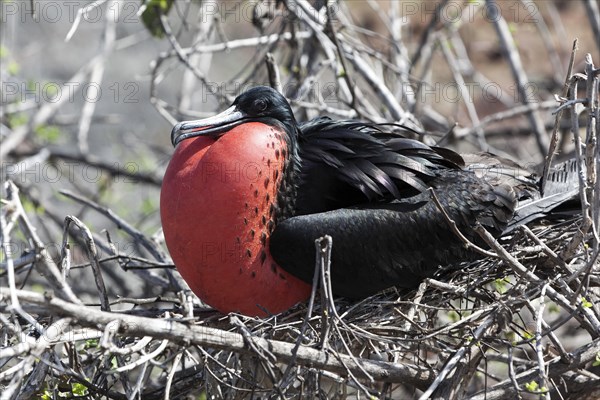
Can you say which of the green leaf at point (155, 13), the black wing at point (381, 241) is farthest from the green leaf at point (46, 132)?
the black wing at point (381, 241)

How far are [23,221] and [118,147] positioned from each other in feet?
12.8

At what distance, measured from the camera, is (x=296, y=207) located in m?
2.69

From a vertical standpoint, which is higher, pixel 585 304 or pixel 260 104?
pixel 260 104

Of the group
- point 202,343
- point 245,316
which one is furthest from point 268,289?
point 202,343

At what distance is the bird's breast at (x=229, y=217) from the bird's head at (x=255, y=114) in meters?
0.05

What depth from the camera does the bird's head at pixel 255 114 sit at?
2.69m

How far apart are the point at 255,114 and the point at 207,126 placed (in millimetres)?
155

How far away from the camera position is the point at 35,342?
5.82ft

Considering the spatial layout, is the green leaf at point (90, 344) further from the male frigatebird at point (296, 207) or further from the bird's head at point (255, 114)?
the bird's head at point (255, 114)

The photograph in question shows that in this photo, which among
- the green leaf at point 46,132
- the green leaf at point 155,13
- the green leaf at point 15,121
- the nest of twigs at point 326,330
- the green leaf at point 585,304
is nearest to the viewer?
the nest of twigs at point 326,330

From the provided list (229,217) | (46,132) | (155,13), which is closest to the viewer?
(229,217)

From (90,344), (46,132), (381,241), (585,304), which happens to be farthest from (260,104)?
(46,132)

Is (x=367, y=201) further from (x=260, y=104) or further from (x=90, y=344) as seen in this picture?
(x=90, y=344)

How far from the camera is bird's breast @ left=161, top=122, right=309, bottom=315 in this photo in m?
2.54
